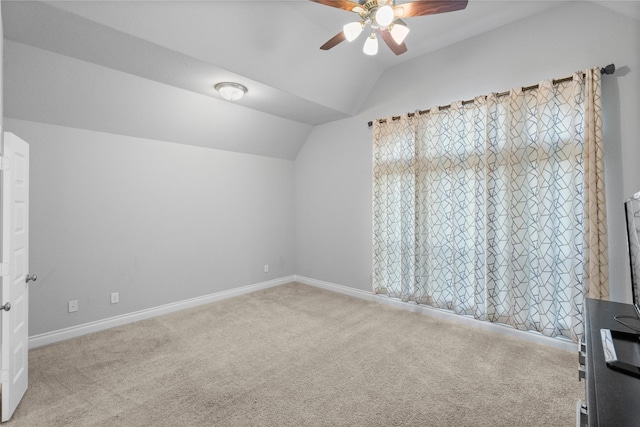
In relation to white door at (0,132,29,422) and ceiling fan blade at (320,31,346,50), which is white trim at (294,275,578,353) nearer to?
ceiling fan blade at (320,31,346,50)

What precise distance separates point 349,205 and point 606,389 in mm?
3546

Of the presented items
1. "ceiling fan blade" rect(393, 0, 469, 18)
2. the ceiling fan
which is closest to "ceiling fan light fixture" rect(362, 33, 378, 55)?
the ceiling fan

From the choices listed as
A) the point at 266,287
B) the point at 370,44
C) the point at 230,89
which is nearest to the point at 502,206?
the point at 370,44

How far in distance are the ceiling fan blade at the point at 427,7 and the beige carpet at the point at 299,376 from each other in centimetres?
257

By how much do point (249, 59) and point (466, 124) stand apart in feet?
7.72

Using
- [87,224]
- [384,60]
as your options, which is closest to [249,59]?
[384,60]

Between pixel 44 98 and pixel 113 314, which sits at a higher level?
pixel 44 98

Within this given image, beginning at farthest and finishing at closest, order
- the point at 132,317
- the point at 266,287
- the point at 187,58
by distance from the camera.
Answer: the point at 266,287
the point at 132,317
the point at 187,58

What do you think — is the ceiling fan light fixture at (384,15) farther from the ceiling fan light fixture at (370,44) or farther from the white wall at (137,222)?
the white wall at (137,222)

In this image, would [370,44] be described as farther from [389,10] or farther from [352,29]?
[389,10]

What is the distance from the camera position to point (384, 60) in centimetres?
371

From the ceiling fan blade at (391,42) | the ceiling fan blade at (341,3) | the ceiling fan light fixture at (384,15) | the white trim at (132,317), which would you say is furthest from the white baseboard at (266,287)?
the ceiling fan blade at (341,3)

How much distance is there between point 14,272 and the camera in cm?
195

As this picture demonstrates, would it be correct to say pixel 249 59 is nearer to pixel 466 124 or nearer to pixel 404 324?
pixel 466 124
